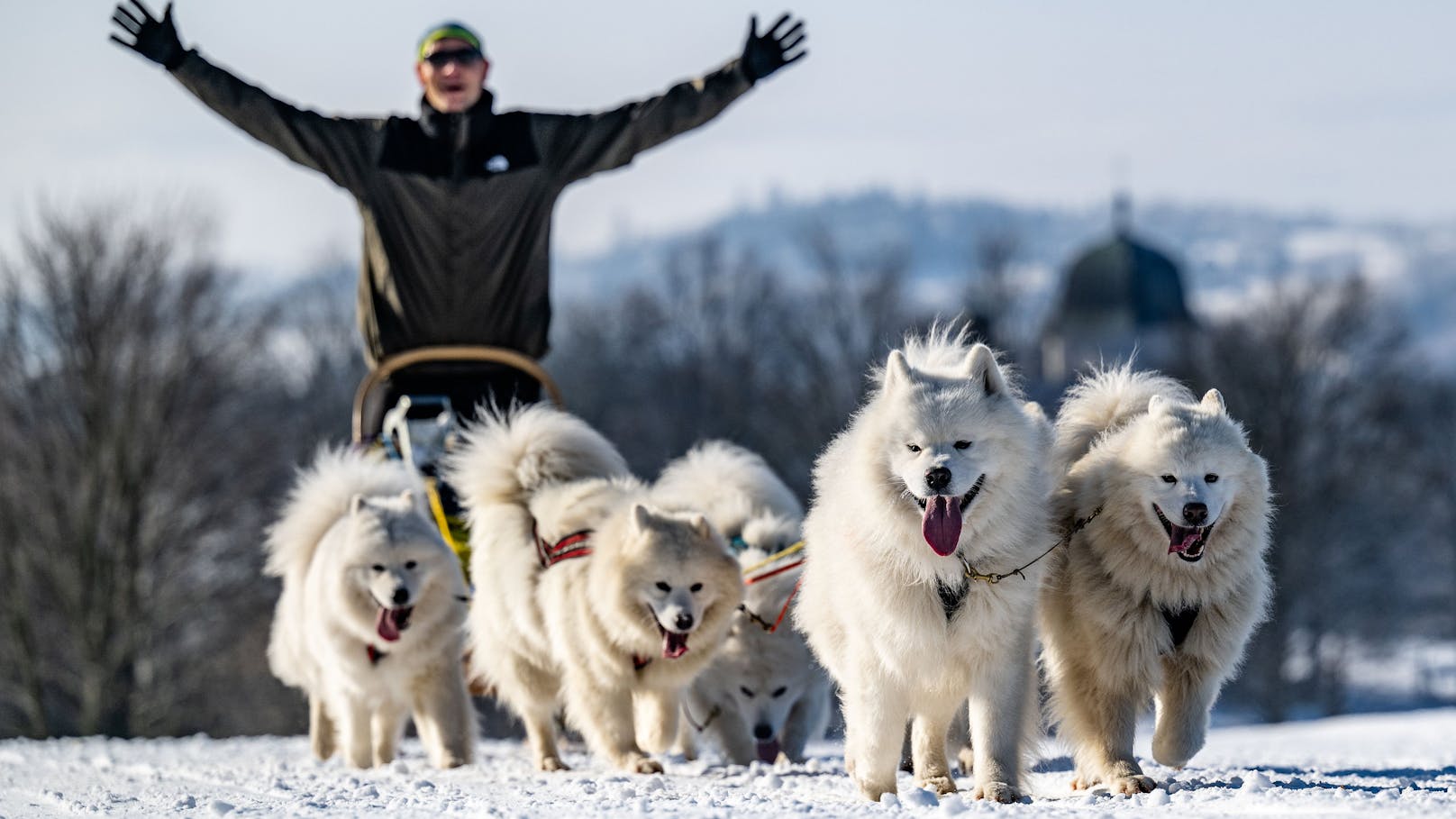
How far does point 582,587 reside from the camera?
8.09 metres

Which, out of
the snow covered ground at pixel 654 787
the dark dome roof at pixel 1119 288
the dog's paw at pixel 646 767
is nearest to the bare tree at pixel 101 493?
the snow covered ground at pixel 654 787

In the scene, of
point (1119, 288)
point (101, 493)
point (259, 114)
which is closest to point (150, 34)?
point (259, 114)

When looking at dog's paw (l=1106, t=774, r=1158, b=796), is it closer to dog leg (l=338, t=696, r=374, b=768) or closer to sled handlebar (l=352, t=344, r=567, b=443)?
sled handlebar (l=352, t=344, r=567, b=443)

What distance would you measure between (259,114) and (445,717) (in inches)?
114

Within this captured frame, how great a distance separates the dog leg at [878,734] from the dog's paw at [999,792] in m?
0.31

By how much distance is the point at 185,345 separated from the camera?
87.8 feet

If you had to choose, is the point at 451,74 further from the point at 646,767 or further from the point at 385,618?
the point at 646,767

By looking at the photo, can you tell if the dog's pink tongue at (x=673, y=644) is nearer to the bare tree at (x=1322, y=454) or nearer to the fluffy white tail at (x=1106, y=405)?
the fluffy white tail at (x=1106, y=405)

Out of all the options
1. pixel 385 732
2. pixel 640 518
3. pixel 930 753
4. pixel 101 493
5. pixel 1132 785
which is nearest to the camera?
pixel 1132 785

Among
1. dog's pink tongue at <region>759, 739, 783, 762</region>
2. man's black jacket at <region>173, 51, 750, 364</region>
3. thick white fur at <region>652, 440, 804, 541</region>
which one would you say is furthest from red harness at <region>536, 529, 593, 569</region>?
dog's pink tongue at <region>759, 739, 783, 762</region>

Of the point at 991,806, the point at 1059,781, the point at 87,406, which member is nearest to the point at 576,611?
the point at 1059,781

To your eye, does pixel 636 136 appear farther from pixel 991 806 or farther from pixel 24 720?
pixel 24 720

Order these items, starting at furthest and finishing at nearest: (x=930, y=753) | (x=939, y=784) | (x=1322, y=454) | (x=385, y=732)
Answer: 1. (x=1322, y=454)
2. (x=385, y=732)
3. (x=930, y=753)
4. (x=939, y=784)

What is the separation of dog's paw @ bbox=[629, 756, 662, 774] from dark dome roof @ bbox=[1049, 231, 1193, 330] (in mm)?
72004
